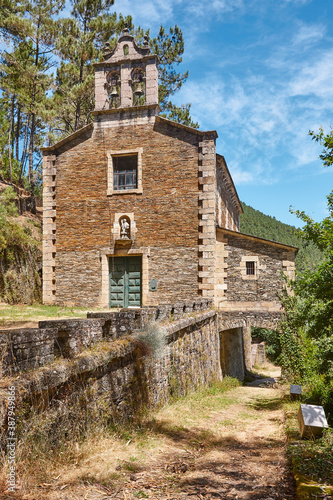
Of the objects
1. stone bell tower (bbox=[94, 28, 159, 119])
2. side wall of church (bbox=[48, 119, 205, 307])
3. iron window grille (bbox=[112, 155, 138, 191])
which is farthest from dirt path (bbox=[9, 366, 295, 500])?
stone bell tower (bbox=[94, 28, 159, 119])

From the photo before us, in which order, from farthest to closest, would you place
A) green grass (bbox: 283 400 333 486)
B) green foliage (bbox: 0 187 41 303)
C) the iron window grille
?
1. green foliage (bbox: 0 187 41 303)
2. the iron window grille
3. green grass (bbox: 283 400 333 486)

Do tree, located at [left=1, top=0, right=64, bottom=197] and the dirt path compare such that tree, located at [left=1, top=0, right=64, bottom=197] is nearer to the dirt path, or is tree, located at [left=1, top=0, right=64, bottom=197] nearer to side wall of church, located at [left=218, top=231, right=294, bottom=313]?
side wall of church, located at [left=218, top=231, right=294, bottom=313]

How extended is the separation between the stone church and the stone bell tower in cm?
4

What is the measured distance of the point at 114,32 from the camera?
73.9ft

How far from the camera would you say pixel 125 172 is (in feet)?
49.2

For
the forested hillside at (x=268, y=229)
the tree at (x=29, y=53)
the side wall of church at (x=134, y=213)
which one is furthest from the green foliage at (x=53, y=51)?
the forested hillside at (x=268, y=229)

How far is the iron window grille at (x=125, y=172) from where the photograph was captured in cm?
1491

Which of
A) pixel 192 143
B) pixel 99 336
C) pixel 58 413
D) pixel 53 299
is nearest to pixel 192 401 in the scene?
pixel 99 336

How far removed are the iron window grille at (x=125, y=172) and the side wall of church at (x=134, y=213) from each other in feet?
1.26

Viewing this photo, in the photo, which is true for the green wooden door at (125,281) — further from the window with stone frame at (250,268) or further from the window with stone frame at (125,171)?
the window with stone frame at (250,268)

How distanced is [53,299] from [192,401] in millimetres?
8211

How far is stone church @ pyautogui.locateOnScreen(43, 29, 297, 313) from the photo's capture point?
14.0 m

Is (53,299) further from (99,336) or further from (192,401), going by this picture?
(99,336)

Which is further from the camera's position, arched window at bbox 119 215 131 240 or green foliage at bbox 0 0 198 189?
green foliage at bbox 0 0 198 189
